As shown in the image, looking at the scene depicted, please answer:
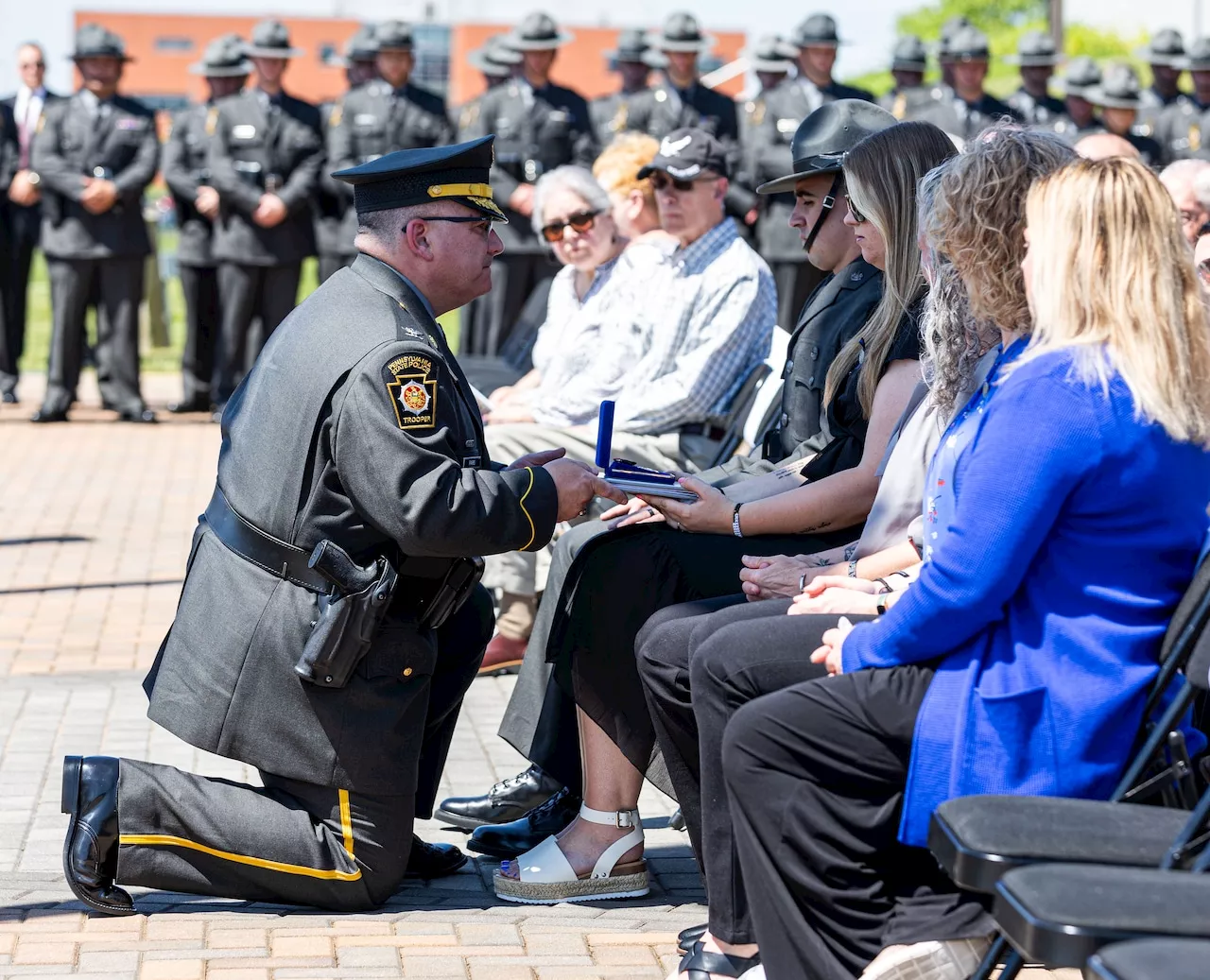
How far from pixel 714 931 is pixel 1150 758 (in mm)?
959

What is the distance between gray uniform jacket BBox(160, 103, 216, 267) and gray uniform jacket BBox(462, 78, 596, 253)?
2.06 meters

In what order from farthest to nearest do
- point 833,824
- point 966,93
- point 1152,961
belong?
point 966,93 → point 833,824 → point 1152,961

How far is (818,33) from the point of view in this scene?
13.4 m

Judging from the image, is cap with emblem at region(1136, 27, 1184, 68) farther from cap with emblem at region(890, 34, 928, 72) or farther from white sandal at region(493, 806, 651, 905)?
white sandal at region(493, 806, 651, 905)

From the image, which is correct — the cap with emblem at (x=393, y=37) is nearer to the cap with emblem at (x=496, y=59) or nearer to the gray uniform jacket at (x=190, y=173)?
the cap with emblem at (x=496, y=59)

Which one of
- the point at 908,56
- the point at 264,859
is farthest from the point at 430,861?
the point at 908,56

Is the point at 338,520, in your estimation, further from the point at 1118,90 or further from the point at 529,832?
the point at 1118,90

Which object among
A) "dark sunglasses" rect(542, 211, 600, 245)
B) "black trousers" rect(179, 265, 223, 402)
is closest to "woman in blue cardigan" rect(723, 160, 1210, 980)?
"dark sunglasses" rect(542, 211, 600, 245)

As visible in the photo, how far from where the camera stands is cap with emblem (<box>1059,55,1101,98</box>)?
45.7ft

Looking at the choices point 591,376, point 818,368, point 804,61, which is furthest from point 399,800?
point 804,61

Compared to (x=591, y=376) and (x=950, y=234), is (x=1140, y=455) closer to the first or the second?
(x=950, y=234)

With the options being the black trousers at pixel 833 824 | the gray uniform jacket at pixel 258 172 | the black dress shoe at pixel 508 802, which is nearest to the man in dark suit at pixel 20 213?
the gray uniform jacket at pixel 258 172

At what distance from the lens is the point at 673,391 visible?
233 inches

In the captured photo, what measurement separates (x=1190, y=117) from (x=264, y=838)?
12.3 metres
